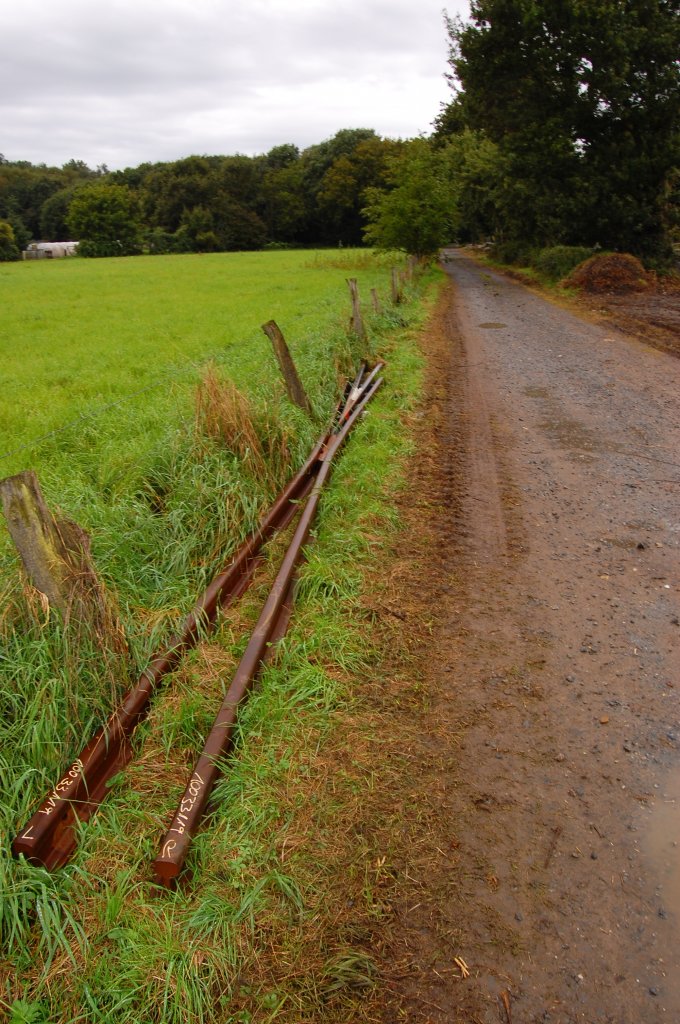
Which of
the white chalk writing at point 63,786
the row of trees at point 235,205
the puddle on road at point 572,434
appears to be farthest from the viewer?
the row of trees at point 235,205

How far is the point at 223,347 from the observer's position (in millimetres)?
12680

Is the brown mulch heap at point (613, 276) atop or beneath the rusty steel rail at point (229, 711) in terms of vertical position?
atop

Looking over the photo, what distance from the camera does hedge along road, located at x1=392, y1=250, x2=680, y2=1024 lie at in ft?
7.88

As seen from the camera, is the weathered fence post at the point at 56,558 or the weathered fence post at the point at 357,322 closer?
the weathered fence post at the point at 56,558

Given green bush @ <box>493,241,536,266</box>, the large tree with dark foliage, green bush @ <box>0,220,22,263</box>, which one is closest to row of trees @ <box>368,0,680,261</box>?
the large tree with dark foliage

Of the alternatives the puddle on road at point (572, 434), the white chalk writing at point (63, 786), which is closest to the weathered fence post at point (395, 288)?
the puddle on road at point (572, 434)

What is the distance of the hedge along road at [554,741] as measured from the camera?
2400 mm

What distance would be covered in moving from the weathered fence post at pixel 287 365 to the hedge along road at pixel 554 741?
5.86 feet

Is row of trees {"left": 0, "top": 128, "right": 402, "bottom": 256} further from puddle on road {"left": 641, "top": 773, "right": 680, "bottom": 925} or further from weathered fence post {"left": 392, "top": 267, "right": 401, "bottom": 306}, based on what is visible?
puddle on road {"left": 641, "top": 773, "right": 680, "bottom": 925}

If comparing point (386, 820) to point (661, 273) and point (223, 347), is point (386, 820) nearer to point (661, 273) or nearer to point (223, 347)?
point (223, 347)

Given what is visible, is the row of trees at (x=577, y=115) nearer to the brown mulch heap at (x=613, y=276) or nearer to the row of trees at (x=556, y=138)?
the row of trees at (x=556, y=138)

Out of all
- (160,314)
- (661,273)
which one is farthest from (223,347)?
(661,273)

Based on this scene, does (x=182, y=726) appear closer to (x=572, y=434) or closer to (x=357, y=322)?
(x=572, y=434)

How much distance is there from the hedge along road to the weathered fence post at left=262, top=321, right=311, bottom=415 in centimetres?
179
